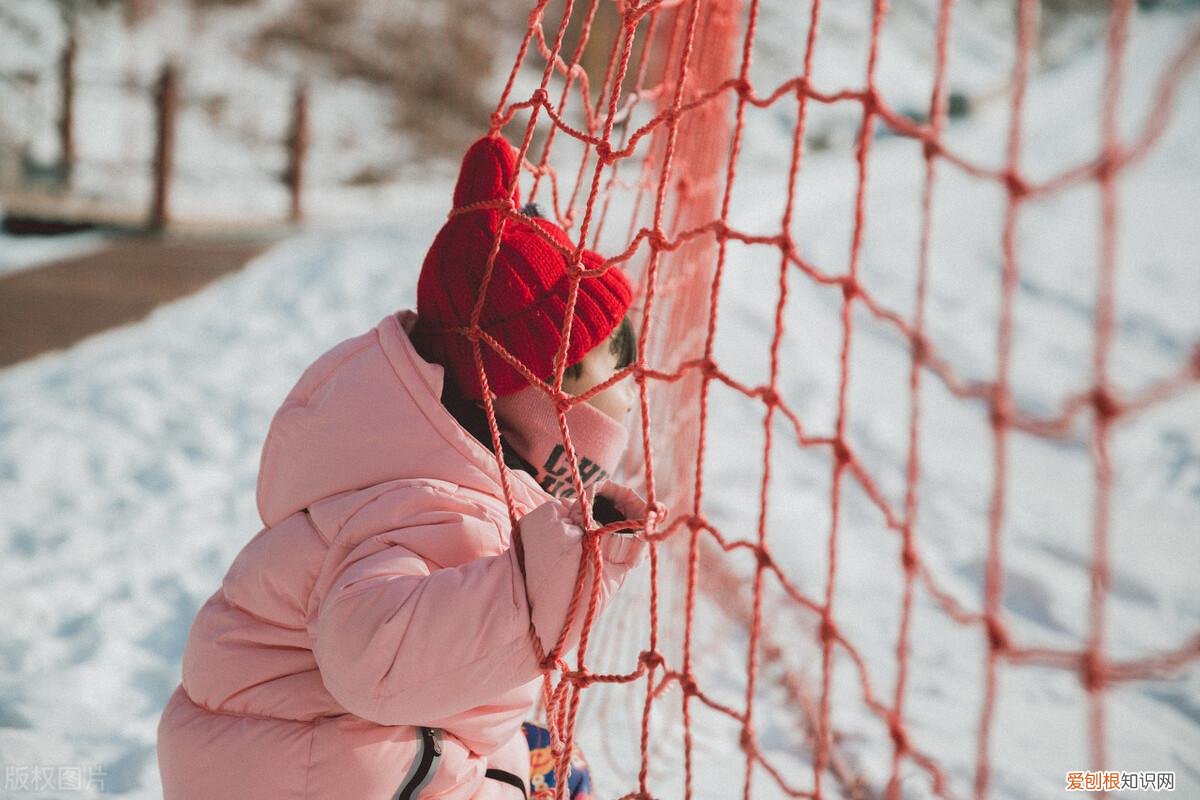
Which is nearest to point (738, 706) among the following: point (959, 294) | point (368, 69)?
point (959, 294)

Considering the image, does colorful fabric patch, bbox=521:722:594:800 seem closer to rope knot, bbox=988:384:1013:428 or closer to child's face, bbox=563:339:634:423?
child's face, bbox=563:339:634:423

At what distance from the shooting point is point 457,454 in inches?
43.1

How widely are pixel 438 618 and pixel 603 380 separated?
365 mm

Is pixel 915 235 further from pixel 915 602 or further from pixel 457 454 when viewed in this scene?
pixel 457 454

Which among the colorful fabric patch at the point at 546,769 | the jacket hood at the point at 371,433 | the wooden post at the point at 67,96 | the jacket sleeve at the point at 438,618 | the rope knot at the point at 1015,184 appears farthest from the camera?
the wooden post at the point at 67,96

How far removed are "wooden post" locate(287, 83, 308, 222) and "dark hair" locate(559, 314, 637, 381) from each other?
6711mm

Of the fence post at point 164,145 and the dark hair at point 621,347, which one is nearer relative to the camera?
the dark hair at point 621,347

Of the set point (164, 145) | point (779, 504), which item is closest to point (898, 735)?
point (779, 504)

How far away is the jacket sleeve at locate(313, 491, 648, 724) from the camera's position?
3.09 feet

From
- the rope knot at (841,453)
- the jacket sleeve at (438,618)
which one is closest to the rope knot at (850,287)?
the rope knot at (841,453)

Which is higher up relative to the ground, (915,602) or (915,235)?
(915,235)

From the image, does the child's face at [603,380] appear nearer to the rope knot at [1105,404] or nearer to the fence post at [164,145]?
the rope knot at [1105,404]

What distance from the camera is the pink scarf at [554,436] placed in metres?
1.16

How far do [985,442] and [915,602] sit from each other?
1.61 meters
